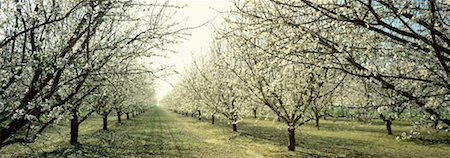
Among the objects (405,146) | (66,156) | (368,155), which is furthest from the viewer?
(405,146)

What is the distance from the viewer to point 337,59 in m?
5.97

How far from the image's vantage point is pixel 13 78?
6.46m

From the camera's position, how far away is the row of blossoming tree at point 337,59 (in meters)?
5.20

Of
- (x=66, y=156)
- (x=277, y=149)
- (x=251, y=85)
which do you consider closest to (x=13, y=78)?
(x=66, y=156)

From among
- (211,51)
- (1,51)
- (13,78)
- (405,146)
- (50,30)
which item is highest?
(211,51)

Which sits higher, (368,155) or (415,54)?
(415,54)

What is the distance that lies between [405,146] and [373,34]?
1779 cm

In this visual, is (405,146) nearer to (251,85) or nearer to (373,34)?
(251,85)

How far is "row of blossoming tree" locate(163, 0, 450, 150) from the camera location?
5199 millimetres

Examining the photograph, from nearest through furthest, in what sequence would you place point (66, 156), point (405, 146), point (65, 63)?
point (65, 63) → point (66, 156) → point (405, 146)

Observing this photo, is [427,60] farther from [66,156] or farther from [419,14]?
[66,156]

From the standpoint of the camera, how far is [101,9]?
634cm

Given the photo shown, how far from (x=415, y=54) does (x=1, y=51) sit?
7372 millimetres

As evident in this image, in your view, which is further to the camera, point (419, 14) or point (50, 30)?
point (50, 30)
